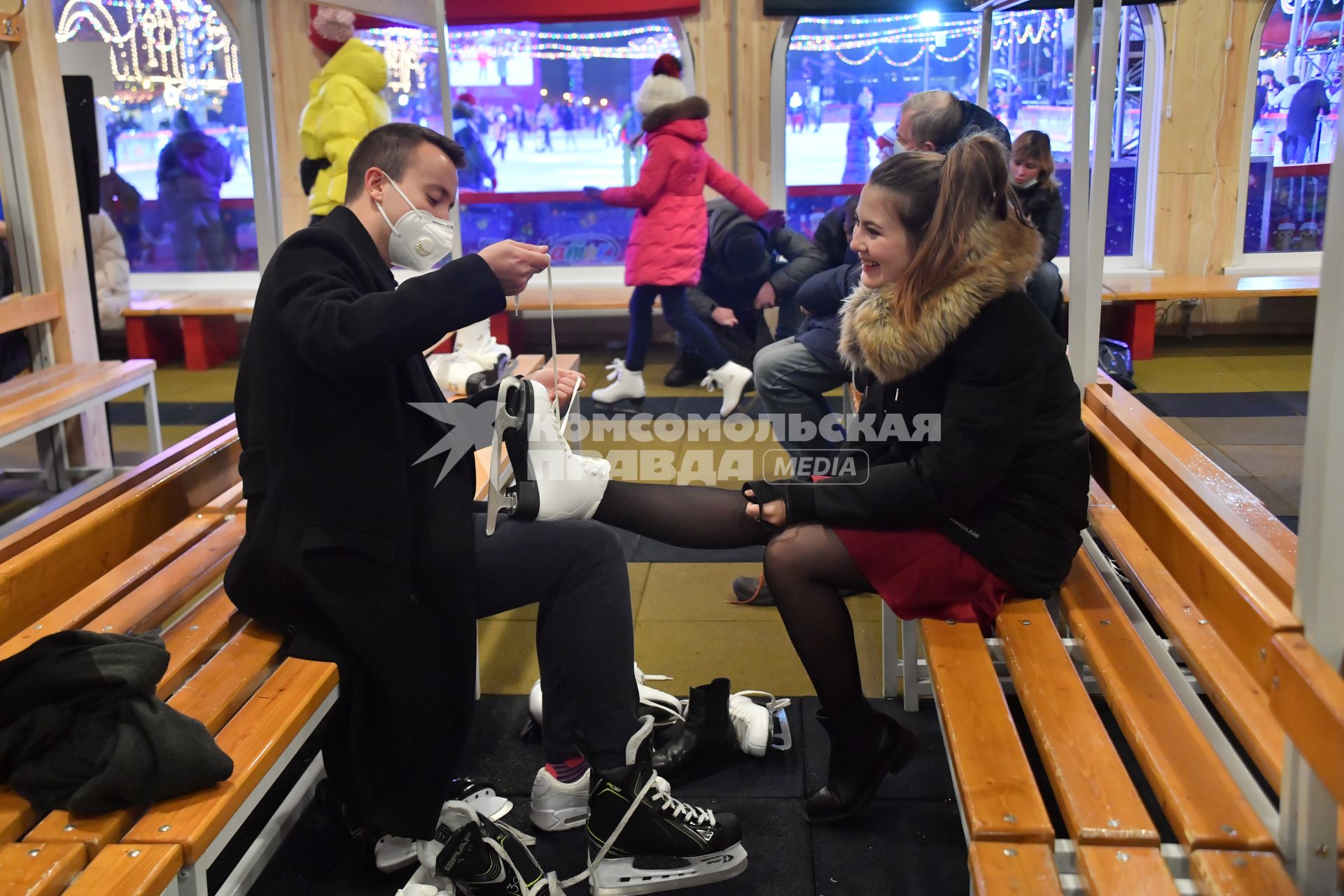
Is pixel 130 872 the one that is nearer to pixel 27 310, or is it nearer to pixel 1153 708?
pixel 1153 708

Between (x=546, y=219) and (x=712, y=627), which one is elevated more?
(x=546, y=219)

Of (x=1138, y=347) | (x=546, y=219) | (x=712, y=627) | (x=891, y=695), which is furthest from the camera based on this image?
(x=546, y=219)

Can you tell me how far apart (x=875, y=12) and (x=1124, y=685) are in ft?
19.6

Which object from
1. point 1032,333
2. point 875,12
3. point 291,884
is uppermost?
point 875,12

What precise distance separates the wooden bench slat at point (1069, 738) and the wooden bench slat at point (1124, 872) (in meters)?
0.02

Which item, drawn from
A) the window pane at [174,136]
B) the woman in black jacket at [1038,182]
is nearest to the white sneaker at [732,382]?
the woman in black jacket at [1038,182]

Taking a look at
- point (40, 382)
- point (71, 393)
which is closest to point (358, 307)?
point (71, 393)

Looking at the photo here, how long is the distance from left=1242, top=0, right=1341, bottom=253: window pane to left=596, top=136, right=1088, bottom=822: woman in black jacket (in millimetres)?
6017

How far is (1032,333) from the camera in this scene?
7.45ft

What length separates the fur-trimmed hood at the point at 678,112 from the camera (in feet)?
20.0

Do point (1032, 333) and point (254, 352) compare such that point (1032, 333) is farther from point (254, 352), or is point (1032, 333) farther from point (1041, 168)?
point (1041, 168)

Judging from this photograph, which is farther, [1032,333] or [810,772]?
[810,772]

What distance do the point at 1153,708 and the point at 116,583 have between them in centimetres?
191

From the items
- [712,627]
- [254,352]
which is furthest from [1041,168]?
[254,352]
